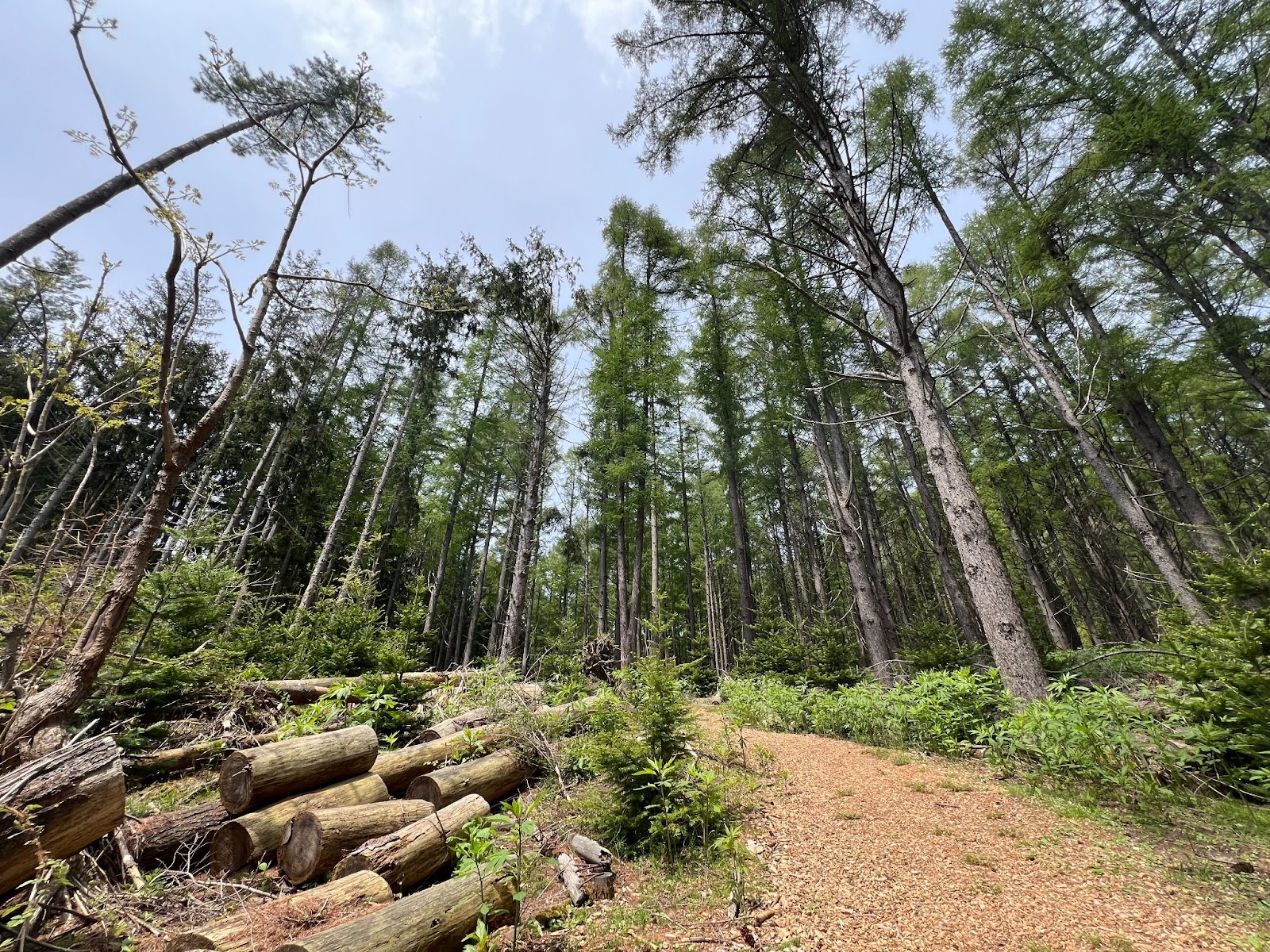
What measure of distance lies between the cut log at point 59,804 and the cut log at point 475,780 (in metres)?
2.18

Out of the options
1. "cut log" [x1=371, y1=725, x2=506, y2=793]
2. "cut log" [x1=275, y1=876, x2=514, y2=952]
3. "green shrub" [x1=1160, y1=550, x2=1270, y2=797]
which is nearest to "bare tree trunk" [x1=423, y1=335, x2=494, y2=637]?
"cut log" [x1=371, y1=725, x2=506, y2=793]

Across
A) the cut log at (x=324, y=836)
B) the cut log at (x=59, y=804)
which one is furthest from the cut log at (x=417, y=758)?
the cut log at (x=59, y=804)

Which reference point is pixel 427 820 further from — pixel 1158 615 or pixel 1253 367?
pixel 1253 367

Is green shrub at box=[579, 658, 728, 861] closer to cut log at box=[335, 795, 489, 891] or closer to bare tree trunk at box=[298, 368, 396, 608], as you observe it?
cut log at box=[335, 795, 489, 891]

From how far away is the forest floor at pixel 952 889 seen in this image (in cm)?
217

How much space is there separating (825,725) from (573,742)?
4.18 meters

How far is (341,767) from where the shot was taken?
160 inches

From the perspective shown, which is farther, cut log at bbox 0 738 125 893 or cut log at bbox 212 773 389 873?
cut log at bbox 212 773 389 873

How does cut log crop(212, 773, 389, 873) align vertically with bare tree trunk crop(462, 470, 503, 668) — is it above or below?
below

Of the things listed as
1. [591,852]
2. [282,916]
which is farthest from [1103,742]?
[282,916]

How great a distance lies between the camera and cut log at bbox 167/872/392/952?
2307 mm

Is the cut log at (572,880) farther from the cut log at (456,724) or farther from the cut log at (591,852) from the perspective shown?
the cut log at (456,724)

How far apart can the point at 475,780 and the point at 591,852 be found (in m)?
1.70

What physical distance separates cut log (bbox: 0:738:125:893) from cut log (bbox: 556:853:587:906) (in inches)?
107
